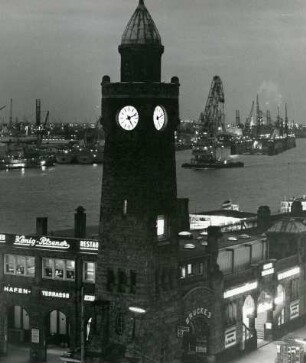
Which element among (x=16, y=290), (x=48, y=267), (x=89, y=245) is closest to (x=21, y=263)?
(x=16, y=290)

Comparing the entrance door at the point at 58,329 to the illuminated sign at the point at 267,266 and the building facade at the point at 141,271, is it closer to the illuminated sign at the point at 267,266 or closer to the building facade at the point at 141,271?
the building facade at the point at 141,271

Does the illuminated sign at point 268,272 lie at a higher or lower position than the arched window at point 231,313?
higher

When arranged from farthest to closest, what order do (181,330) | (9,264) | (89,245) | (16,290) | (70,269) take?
1. (9,264)
2. (16,290)
3. (70,269)
4. (89,245)
5. (181,330)

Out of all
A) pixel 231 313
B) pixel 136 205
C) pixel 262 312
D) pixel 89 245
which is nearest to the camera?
pixel 136 205

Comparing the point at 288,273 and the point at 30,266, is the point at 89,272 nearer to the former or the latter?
the point at 30,266

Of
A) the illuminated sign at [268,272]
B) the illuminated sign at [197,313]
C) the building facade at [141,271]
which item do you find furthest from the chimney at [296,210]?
the illuminated sign at [197,313]

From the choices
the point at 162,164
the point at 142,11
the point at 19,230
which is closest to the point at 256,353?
the point at 162,164

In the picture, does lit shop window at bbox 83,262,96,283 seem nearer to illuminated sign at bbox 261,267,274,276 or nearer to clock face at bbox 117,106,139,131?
clock face at bbox 117,106,139,131
